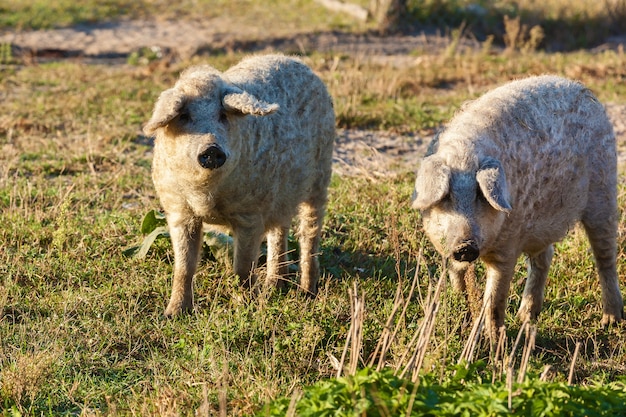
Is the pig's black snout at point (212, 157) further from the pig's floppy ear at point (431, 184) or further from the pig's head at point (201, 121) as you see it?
the pig's floppy ear at point (431, 184)

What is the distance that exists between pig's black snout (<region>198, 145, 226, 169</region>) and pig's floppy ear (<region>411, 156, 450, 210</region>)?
1.36m

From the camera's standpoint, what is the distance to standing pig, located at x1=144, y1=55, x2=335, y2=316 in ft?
21.4

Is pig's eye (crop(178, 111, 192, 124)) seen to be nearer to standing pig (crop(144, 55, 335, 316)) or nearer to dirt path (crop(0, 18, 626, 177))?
standing pig (crop(144, 55, 335, 316))

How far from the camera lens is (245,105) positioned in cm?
647

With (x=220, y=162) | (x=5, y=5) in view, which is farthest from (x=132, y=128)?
(x=5, y=5)

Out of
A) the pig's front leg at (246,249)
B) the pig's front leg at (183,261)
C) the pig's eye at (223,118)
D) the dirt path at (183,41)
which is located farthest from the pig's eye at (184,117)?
the dirt path at (183,41)

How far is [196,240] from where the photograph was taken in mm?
7230

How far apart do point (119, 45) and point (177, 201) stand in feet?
39.9

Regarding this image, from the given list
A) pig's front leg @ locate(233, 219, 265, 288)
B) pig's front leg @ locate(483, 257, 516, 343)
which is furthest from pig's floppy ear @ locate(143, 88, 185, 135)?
pig's front leg @ locate(483, 257, 516, 343)

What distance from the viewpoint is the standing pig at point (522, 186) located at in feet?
19.6

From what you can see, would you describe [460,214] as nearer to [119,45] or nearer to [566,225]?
[566,225]

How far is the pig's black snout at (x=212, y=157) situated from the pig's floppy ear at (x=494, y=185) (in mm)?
1736

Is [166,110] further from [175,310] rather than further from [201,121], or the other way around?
[175,310]

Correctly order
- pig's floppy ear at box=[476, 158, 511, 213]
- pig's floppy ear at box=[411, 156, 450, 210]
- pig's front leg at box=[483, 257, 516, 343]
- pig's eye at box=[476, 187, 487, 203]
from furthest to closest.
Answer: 1. pig's front leg at box=[483, 257, 516, 343]
2. pig's eye at box=[476, 187, 487, 203]
3. pig's floppy ear at box=[411, 156, 450, 210]
4. pig's floppy ear at box=[476, 158, 511, 213]
